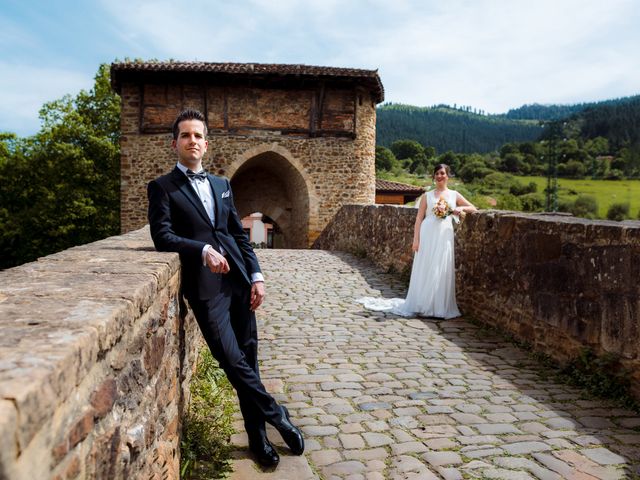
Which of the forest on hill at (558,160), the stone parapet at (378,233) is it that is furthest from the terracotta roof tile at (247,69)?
the forest on hill at (558,160)

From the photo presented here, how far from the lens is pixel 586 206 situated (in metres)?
55.7

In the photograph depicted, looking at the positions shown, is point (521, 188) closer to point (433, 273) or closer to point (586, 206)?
point (586, 206)

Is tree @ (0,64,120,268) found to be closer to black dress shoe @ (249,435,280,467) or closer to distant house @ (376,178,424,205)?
distant house @ (376,178,424,205)

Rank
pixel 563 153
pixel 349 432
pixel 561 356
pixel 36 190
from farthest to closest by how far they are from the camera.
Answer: pixel 563 153, pixel 36 190, pixel 561 356, pixel 349 432

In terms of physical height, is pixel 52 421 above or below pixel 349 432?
above

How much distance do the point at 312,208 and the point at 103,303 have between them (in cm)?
1690

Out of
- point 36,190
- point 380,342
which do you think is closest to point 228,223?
point 380,342

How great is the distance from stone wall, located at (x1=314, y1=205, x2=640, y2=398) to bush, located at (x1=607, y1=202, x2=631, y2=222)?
51.9 meters

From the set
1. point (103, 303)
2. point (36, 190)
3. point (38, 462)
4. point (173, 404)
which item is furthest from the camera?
point (36, 190)

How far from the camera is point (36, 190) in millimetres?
28859

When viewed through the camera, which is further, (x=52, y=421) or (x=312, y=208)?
(x=312, y=208)

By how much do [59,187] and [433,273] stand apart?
2600 cm

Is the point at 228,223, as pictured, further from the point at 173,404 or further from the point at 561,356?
the point at 561,356

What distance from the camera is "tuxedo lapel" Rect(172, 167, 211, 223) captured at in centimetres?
296
